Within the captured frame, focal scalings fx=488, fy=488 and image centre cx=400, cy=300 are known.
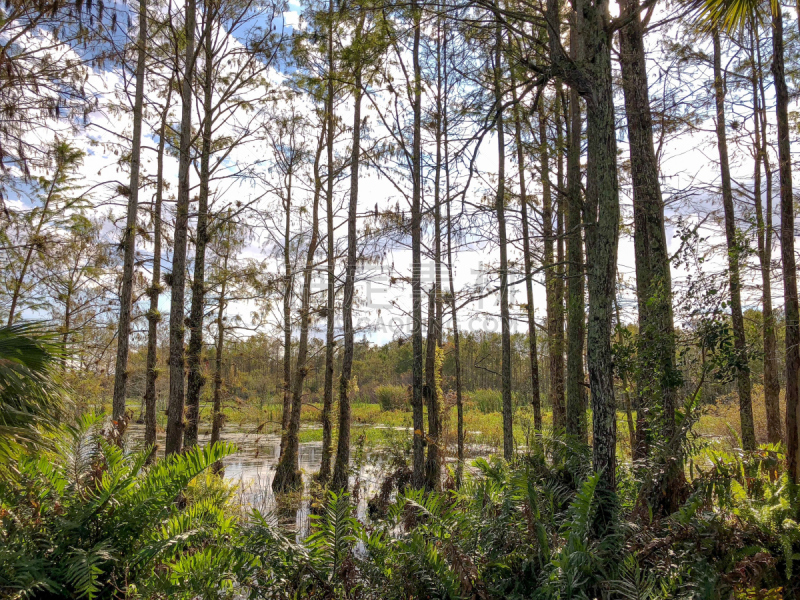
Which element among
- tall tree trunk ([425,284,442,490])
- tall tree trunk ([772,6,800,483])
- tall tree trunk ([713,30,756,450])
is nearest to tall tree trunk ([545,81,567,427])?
tall tree trunk ([425,284,442,490])

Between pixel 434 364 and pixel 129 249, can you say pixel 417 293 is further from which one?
pixel 129 249

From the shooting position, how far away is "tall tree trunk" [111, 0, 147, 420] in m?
8.96

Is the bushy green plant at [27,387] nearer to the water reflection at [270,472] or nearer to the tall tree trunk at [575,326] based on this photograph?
the water reflection at [270,472]

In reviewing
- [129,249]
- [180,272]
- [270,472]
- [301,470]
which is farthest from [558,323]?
[129,249]

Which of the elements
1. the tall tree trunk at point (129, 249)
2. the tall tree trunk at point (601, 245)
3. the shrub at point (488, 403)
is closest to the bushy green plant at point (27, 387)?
the tall tree trunk at point (601, 245)

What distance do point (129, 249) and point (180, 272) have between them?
2.09 meters

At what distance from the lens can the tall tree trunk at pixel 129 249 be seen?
8.96 m

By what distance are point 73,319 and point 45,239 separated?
591 centimetres

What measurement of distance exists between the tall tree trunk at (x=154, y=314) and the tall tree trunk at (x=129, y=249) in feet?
2.16

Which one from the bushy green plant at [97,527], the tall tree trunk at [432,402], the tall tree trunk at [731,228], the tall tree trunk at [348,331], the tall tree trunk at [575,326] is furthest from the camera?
the tall tree trunk at [348,331]

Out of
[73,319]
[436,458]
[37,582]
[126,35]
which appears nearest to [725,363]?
[37,582]

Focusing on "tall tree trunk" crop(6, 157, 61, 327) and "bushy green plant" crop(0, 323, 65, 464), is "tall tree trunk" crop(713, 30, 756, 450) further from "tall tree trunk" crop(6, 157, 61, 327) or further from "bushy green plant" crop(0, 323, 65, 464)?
"tall tree trunk" crop(6, 157, 61, 327)

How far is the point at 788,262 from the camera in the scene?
537 centimetres

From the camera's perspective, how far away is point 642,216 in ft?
17.1
